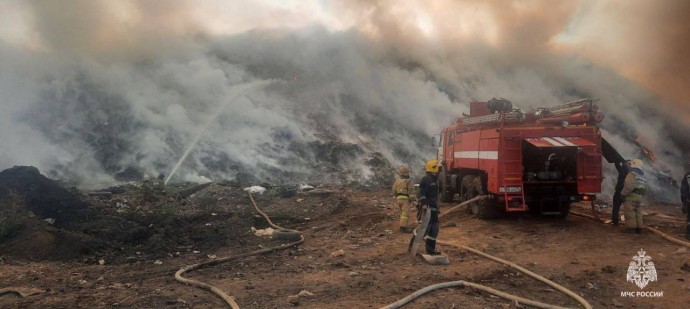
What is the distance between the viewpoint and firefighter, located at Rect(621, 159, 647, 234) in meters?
8.62

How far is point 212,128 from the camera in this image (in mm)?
22047

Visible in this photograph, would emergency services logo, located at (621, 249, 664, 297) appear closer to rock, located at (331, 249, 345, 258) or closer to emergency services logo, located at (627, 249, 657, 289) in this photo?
emergency services logo, located at (627, 249, 657, 289)

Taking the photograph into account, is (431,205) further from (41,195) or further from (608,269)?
(41,195)

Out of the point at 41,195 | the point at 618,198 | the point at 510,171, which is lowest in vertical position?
the point at 41,195

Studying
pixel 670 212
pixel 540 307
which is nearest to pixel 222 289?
pixel 540 307

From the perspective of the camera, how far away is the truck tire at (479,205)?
34.8 ft

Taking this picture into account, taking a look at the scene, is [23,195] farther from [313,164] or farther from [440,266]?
[313,164]

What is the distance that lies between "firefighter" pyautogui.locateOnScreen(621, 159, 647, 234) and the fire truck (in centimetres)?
86

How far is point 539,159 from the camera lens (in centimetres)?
1012

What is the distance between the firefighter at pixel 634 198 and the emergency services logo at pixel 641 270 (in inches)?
64.0

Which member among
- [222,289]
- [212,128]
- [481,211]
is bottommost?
[222,289]

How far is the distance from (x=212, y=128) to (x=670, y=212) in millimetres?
18607

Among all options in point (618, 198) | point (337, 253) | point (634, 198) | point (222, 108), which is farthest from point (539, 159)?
point (222, 108)

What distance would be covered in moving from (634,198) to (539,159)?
205cm
